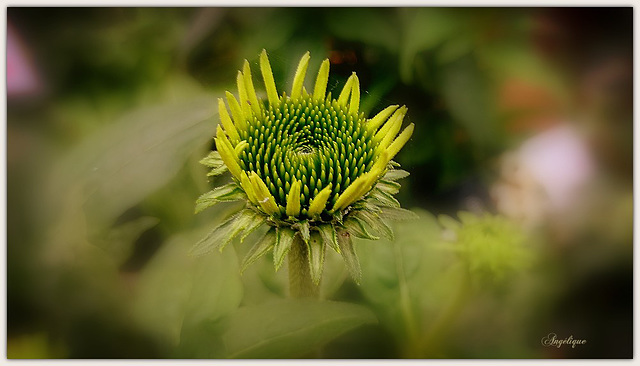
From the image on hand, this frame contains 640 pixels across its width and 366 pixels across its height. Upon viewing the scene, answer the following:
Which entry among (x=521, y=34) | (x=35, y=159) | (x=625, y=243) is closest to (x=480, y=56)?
(x=521, y=34)

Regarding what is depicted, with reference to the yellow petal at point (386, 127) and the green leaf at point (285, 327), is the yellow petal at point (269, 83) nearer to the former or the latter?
the yellow petal at point (386, 127)

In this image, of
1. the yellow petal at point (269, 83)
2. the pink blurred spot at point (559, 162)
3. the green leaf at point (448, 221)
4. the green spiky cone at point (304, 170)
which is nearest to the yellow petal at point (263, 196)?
the green spiky cone at point (304, 170)

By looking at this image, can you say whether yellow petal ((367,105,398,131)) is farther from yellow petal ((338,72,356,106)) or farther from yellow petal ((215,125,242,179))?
yellow petal ((215,125,242,179))

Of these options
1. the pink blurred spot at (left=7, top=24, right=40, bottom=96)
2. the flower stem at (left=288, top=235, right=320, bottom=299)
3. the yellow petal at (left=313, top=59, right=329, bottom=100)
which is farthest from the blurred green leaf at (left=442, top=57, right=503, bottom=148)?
the pink blurred spot at (left=7, top=24, right=40, bottom=96)

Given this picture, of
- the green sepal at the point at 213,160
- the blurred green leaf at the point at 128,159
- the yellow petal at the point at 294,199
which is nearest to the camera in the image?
the yellow petal at the point at 294,199

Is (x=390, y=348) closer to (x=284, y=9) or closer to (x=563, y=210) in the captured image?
(x=563, y=210)

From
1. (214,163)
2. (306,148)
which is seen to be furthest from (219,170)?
(306,148)
